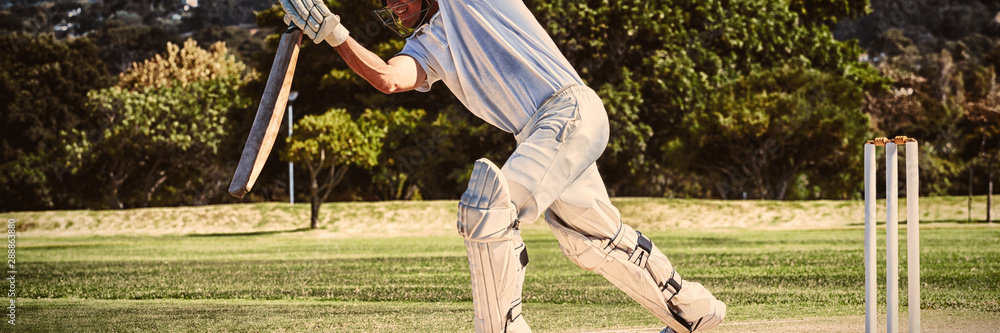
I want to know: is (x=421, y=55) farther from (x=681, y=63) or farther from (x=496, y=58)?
(x=681, y=63)

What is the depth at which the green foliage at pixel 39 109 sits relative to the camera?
41438 millimetres

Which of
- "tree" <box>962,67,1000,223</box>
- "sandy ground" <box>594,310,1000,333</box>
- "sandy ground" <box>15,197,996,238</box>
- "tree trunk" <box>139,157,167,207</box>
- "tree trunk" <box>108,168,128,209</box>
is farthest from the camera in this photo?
"tree trunk" <box>139,157,167,207</box>

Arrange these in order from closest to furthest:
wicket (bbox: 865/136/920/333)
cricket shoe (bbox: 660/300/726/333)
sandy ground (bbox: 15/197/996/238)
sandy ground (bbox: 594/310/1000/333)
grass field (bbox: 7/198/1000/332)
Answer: wicket (bbox: 865/136/920/333)
cricket shoe (bbox: 660/300/726/333)
sandy ground (bbox: 594/310/1000/333)
grass field (bbox: 7/198/1000/332)
sandy ground (bbox: 15/197/996/238)

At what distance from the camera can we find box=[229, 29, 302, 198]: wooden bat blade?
363 cm

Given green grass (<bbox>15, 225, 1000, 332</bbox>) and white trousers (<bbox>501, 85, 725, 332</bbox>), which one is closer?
white trousers (<bbox>501, 85, 725, 332</bbox>)

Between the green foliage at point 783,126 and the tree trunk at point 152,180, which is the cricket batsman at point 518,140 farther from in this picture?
the tree trunk at point 152,180

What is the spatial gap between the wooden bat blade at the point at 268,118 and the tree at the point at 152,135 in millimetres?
37355

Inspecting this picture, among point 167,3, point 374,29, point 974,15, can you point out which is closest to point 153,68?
point 374,29

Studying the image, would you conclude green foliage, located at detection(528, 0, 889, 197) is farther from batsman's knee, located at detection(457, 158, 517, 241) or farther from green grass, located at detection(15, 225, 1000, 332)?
batsman's knee, located at detection(457, 158, 517, 241)

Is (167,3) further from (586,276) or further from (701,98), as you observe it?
(586,276)

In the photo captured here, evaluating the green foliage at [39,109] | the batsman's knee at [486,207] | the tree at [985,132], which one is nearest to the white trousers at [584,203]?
the batsman's knee at [486,207]

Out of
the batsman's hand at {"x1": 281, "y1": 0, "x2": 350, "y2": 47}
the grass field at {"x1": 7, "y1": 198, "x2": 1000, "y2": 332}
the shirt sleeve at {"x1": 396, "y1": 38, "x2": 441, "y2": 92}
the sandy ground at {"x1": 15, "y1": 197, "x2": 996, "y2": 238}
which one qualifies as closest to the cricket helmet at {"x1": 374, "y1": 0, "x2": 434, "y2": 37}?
the shirt sleeve at {"x1": 396, "y1": 38, "x2": 441, "y2": 92}

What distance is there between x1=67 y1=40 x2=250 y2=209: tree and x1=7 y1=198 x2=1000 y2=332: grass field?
16.6 metres

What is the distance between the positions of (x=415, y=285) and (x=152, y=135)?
32006 millimetres
